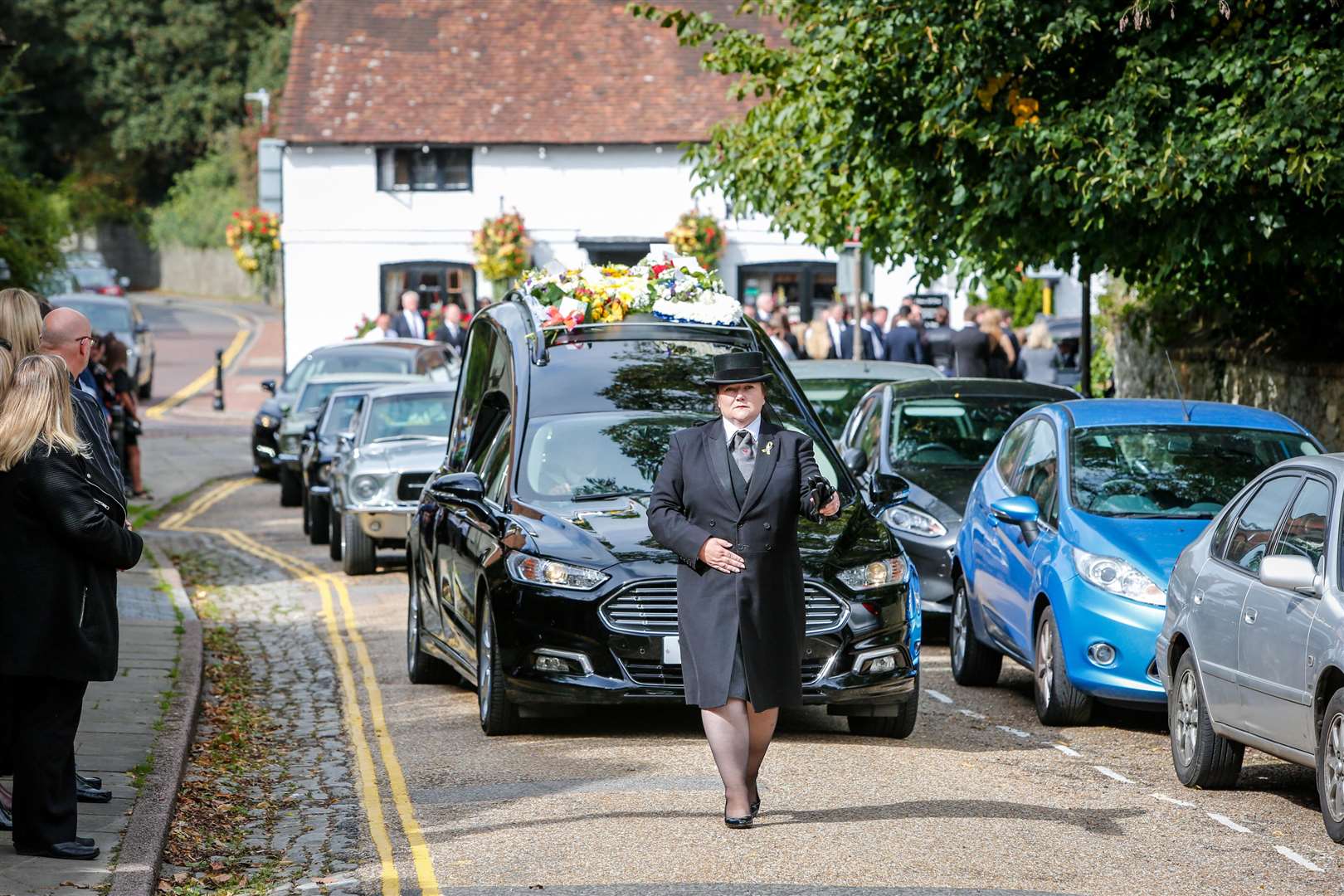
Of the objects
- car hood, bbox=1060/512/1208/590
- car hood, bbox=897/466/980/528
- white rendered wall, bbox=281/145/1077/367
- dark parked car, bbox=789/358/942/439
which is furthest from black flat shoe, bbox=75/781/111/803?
white rendered wall, bbox=281/145/1077/367

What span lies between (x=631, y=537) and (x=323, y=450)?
11.0 metres

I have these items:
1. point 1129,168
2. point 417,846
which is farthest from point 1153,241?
point 417,846

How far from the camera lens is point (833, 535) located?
9945 millimetres

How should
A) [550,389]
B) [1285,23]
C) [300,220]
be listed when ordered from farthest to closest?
[300,220] < [1285,23] < [550,389]

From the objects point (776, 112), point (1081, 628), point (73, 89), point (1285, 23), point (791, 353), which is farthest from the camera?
point (73, 89)

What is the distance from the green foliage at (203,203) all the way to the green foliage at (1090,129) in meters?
61.1

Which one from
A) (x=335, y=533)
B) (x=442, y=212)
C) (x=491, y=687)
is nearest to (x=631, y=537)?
(x=491, y=687)

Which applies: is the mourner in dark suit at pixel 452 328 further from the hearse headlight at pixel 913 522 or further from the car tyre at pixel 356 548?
the hearse headlight at pixel 913 522

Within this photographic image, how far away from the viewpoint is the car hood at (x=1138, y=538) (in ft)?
34.0

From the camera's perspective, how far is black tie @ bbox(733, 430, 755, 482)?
25.9 feet

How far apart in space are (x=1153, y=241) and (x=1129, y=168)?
1.22m

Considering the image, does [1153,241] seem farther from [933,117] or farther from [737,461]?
[737,461]

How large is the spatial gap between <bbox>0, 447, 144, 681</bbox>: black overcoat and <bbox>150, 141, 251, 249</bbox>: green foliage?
2695 inches

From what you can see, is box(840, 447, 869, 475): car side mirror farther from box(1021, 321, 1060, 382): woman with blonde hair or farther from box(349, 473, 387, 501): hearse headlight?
box(1021, 321, 1060, 382): woman with blonde hair
